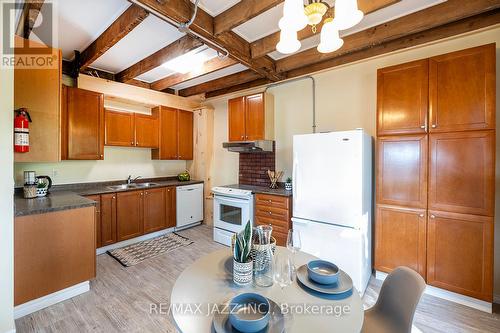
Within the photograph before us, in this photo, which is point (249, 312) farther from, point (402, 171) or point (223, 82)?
point (223, 82)

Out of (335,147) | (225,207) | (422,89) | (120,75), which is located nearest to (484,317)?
(335,147)

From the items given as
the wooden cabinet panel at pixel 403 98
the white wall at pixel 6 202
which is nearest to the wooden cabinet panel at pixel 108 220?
the white wall at pixel 6 202

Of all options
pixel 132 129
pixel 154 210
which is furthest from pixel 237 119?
pixel 154 210

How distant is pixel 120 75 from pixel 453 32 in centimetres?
460

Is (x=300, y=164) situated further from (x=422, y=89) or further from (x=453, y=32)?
(x=453, y=32)

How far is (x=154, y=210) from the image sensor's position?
12.7ft

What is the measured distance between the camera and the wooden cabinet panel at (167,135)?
14.0ft

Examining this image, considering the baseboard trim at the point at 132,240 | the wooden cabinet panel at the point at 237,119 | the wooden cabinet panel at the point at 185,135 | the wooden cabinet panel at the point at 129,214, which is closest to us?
the baseboard trim at the point at 132,240

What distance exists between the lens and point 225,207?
3.72m

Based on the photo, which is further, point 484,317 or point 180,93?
point 180,93

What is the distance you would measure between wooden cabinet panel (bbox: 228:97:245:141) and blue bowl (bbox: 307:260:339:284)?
2.77m

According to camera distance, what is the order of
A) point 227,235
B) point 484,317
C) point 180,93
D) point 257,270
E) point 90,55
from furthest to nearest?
1. point 180,93
2. point 227,235
3. point 90,55
4. point 484,317
5. point 257,270

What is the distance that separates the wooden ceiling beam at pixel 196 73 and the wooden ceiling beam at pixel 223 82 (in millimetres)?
592

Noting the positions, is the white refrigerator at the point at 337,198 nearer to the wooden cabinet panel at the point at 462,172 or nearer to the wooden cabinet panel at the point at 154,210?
the wooden cabinet panel at the point at 462,172
